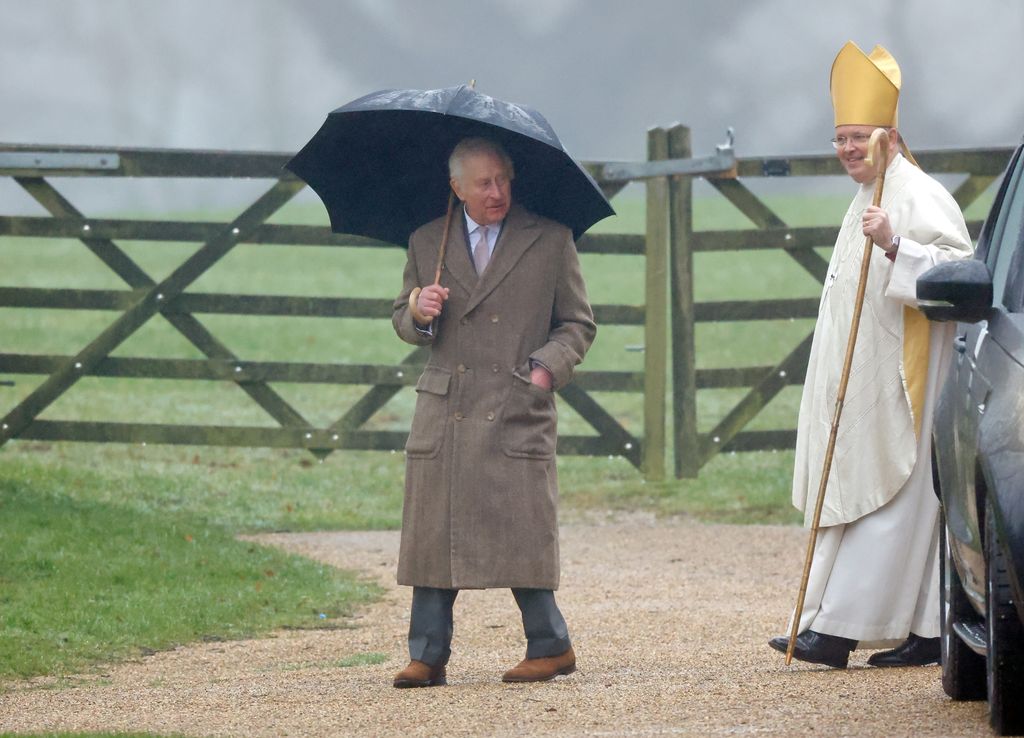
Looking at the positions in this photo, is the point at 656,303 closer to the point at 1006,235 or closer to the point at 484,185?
the point at 484,185

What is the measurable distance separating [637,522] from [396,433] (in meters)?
1.55

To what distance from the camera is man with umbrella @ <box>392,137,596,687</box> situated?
5.96 meters

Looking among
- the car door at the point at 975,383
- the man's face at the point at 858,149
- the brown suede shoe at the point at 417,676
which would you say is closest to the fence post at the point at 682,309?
the man's face at the point at 858,149

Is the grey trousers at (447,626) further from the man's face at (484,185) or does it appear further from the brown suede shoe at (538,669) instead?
the man's face at (484,185)

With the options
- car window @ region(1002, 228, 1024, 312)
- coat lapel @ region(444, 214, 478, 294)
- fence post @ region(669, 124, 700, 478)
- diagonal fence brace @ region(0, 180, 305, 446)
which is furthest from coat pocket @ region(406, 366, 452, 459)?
fence post @ region(669, 124, 700, 478)

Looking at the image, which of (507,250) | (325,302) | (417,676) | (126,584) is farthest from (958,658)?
(325,302)

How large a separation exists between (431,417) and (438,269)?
1.60 feet

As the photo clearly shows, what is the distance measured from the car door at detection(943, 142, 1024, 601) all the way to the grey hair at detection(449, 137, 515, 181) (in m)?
1.52

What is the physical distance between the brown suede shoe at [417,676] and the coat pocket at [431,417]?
68 centimetres

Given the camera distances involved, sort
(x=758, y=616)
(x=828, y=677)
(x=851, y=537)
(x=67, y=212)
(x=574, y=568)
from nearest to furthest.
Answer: (x=828, y=677) < (x=851, y=537) < (x=758, y=616) < (x=574, y=568) < (x=67, y=212)

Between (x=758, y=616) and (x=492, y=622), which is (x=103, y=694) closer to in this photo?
(x=492, y=622)

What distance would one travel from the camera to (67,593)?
812 centimetres

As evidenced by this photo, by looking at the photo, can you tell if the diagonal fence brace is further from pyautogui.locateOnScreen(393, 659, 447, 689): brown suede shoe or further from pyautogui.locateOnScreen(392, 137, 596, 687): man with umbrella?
pyautogui.locateOnScreen(393, 659, 447, 689): brown suede shoe

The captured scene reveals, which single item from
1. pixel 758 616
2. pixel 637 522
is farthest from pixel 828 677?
pixel 637 522
